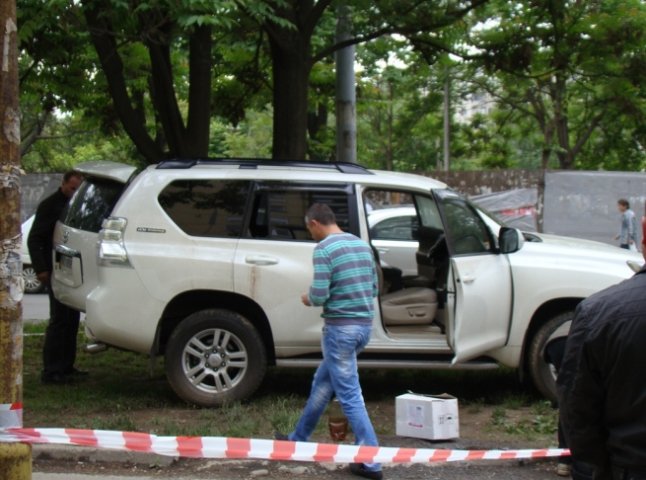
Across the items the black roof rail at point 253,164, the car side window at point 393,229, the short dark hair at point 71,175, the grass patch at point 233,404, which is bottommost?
the grass patch at point 233,404

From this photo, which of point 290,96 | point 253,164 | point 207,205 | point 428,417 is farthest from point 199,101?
point 428,417

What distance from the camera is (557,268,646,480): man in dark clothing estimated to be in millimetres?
2641

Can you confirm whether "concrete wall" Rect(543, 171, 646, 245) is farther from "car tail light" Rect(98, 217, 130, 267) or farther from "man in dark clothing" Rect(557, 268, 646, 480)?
"man in dark clothing" Rect(557, 268, 646, 480)

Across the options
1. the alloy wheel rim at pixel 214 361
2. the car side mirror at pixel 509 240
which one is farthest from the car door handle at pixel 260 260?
the car side mirror at pixel 509 240

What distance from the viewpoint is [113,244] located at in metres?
7.25

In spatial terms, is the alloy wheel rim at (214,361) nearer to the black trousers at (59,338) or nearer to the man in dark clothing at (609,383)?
the black trousers at (59,338)

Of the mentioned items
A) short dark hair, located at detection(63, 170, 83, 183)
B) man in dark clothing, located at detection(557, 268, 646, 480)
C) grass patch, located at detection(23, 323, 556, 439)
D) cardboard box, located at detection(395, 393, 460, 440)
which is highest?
short dark hair, located at detection(63, 170, 83, 183)

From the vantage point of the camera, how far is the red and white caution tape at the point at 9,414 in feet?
14.1

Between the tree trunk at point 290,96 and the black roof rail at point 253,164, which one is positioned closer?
the black roof rail at point 253,164

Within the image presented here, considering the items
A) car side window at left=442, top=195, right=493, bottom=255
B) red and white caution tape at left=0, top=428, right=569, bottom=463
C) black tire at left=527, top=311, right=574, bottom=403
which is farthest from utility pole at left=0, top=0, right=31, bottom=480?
black tire at left=527, top=311, right=574, bottom=403

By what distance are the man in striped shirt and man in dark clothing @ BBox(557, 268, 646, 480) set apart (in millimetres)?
2947

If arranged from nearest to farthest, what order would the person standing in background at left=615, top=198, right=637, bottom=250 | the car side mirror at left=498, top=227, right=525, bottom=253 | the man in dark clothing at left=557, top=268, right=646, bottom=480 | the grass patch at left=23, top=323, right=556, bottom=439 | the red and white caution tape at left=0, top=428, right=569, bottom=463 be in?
the man in dark clothing at left=557, top=268, right=646, bottom=480
the red and white caution tape at left=0, top=428, right=569, bottom=463
the grass patch at left=23, top=323, right=556, bottom=439
the car side mirror at left=498, top=227, right=525, bottom=253
the person standing in background at left=615, top=198, right=637, bottom=250

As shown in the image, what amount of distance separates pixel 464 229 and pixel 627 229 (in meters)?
10.5

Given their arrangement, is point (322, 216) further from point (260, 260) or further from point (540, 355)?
point (540, 355)
